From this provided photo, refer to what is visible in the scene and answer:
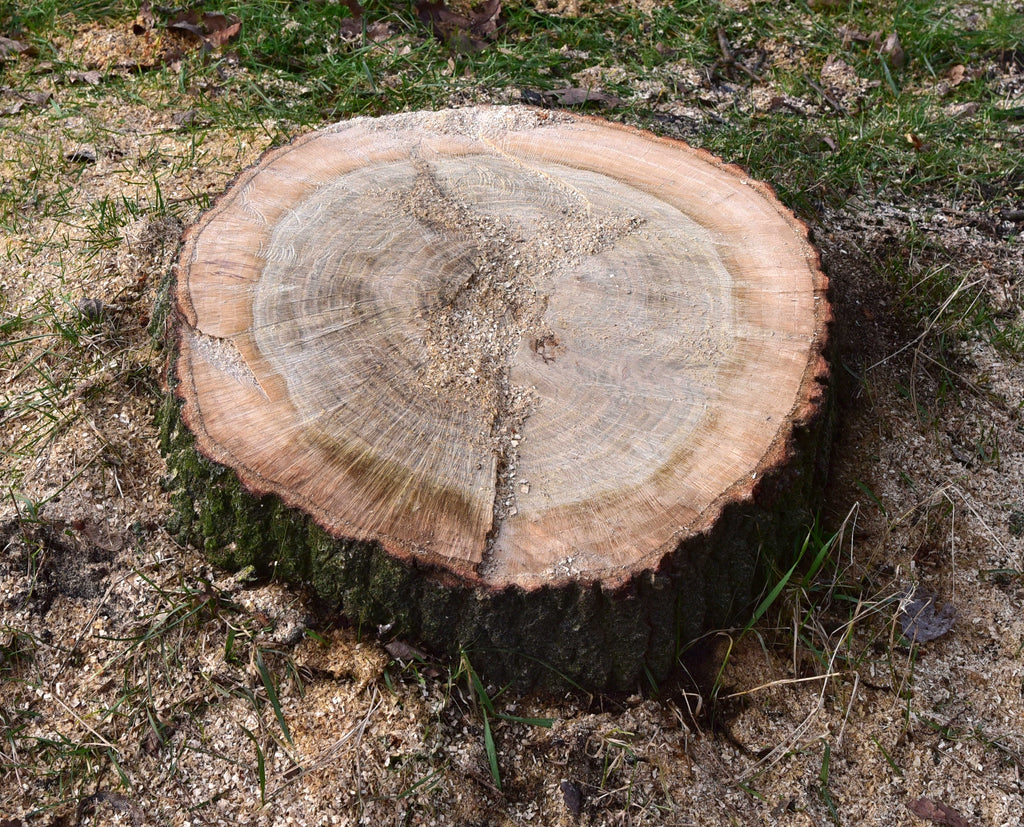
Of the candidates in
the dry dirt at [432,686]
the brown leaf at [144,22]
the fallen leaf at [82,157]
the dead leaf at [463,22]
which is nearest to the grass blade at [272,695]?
the dry dirt at [432,686]

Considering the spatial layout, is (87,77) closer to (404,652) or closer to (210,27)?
(210,27)

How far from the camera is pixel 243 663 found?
6.95ft

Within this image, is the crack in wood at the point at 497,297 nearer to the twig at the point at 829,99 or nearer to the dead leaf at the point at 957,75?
the twig at the point at 829,99

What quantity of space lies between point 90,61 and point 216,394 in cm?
272

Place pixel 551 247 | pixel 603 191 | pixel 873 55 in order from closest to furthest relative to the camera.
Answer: pixel 551 247
pixel 603 191
pixel 873 55

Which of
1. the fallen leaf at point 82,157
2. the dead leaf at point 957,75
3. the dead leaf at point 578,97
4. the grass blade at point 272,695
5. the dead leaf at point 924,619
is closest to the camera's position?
the grass blade at point 272,695

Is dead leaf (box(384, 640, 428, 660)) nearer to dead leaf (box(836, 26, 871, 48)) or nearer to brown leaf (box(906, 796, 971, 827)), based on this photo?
brown leaf (box(906, 796, 971, 827))

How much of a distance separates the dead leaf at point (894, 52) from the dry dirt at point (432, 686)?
2194mm

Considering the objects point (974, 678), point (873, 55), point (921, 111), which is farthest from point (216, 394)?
point (873, 55)

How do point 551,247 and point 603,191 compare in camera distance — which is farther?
point 603,191

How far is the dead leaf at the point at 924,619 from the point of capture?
7.47 ft

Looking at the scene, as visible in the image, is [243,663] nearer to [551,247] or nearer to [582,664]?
[582,664]

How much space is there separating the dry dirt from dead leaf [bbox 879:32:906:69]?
7.20ft

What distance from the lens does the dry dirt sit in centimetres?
196
